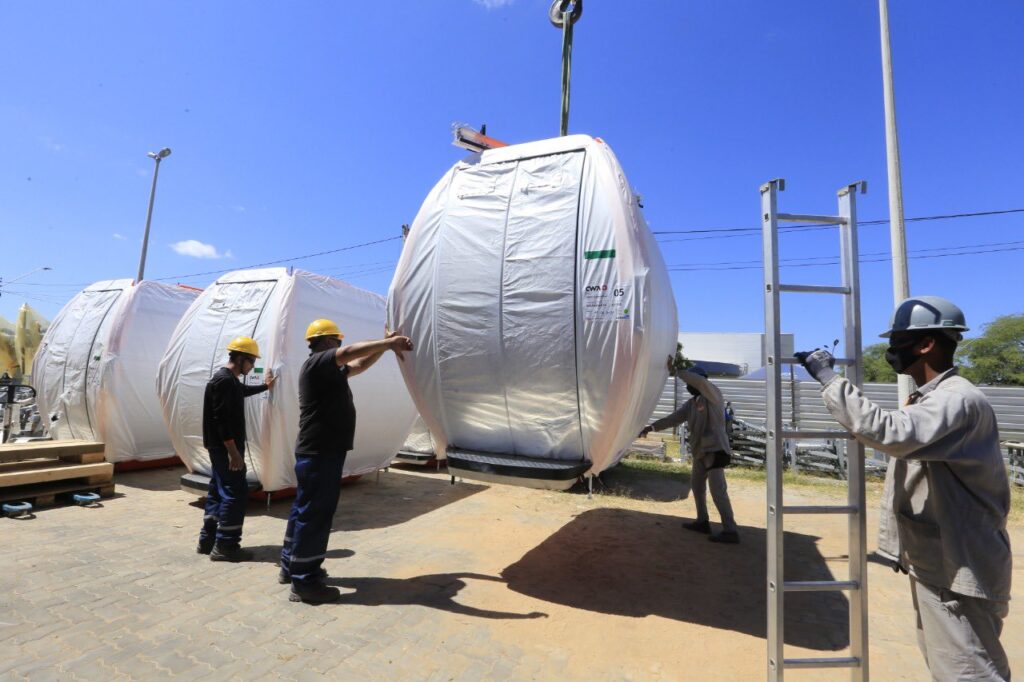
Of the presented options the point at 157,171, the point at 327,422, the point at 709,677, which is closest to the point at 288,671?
the point at 327,422

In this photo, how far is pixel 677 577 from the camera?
16.3 ft

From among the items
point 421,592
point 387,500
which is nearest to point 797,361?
point 421,592

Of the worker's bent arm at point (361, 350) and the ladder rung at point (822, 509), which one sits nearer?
the ladder rung at point (822, 509)

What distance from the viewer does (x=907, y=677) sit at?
3.30m

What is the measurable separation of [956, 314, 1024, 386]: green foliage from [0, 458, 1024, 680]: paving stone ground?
3157cm

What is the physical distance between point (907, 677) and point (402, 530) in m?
4.73

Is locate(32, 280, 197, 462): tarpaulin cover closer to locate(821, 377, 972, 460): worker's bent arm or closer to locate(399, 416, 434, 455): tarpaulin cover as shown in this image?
locate(399, 416, 434, 455): tarpaulin cover

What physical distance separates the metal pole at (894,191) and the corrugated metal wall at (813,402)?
343 cm

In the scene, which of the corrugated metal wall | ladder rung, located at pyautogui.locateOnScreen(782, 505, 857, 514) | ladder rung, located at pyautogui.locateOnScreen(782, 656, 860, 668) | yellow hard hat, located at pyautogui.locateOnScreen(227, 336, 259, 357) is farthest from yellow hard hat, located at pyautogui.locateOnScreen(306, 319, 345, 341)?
the corrugated metal wall

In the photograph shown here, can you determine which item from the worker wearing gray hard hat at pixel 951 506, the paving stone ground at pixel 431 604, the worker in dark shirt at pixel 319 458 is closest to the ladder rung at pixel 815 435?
the worker wearing gray hard hat at pixel 951 506

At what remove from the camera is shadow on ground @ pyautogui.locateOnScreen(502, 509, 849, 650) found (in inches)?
161

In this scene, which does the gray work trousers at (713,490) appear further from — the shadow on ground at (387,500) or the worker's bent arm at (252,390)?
the worker's bent arm at (252,390)

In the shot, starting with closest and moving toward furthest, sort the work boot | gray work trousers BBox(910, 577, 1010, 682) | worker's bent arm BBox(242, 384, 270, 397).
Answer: gray work trousers BBox(910, 577, 1010, 682), worker's bent arm BBox(242, 384, 270, 397), the work boot

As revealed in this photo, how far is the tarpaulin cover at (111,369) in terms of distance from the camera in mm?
8531
